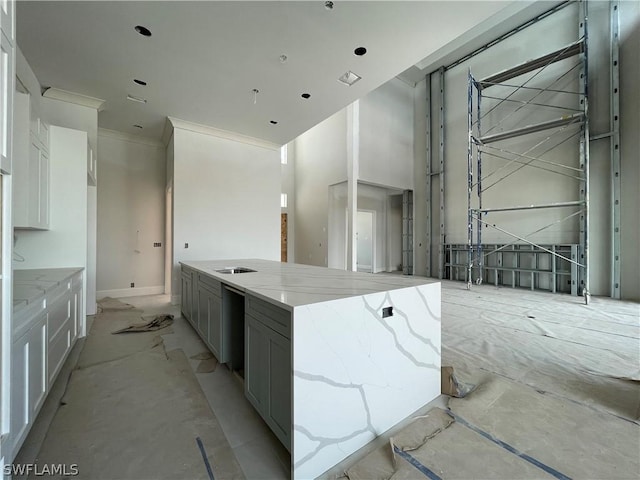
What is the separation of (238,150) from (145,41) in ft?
8.13

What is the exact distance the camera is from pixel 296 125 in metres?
4.67

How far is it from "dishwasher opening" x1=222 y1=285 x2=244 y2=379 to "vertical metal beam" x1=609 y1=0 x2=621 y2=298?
6.11 metres

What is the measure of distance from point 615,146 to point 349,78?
4769mm

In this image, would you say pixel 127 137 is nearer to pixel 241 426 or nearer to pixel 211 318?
pixel 211 318

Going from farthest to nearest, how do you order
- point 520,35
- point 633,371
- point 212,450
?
point 520,35 < point 633,371 < point 212,450

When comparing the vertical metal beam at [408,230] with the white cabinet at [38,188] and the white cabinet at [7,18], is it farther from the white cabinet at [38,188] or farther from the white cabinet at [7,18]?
the white cabinet at [7,18]

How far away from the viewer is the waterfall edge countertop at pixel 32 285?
1.42 metres

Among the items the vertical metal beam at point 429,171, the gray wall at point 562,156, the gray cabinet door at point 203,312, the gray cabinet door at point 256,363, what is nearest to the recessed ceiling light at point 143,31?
the gray cabinet door at point 203,312

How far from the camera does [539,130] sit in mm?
5133

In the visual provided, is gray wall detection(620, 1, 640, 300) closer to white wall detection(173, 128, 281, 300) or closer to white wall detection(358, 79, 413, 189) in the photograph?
white wall detection(358, 79, 413, 189)

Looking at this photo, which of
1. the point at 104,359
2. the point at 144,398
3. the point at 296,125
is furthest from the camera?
the point at 296,125

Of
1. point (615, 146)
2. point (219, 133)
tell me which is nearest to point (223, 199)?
point (219, 133)

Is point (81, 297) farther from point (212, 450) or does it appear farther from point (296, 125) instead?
point (296, 125)

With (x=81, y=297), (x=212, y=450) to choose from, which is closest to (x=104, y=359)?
(x=81, y=297)
